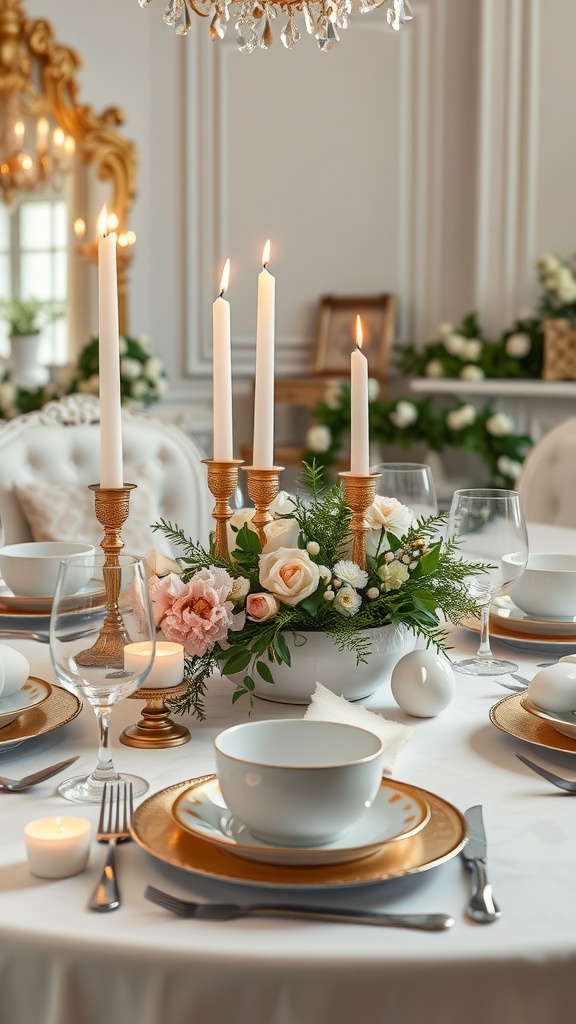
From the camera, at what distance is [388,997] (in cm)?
70

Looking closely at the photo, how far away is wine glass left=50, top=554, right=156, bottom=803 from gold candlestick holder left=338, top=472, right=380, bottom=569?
0.26 meters

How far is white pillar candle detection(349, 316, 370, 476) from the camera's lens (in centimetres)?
114

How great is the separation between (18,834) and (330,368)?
11.6 ft

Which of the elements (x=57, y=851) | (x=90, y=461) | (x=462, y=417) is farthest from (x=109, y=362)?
(x=462, y=417)

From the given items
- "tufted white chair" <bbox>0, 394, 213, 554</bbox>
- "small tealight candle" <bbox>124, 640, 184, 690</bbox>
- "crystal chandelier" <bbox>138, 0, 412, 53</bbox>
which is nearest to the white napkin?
"small tealight candle" <bbox>124, 640, 184, 690</bbox>

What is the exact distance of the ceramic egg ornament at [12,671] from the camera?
44.7 inches

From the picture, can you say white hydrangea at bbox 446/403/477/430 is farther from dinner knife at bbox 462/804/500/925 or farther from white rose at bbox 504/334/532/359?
dinner knife at bbox 462/804/500/925

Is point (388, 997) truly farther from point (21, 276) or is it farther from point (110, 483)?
point (21, 276)

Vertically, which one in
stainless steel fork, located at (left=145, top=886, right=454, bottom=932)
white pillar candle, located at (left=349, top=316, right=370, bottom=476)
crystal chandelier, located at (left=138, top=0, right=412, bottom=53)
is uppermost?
crystal chandelier, located at (left=138, top=0, right=412, bottom=53)

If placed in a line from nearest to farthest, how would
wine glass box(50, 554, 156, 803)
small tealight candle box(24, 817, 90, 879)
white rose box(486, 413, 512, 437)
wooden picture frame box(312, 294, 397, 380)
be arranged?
small tealight candle box(24, 817, 90, 879) → wine glass box(50, 554, 156, 803) → white rose box(486, 413, 512, 437) → wooden picture frame box(312, 294, 397, 380)

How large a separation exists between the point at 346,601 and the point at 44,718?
12.4 inches

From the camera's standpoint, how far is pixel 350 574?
1.13 m

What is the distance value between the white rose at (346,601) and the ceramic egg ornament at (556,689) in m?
0.19

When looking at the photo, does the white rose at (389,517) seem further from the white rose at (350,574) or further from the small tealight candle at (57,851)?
the small tealight candle at (57,851)
